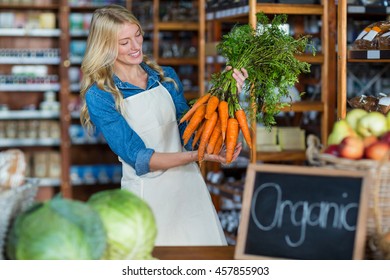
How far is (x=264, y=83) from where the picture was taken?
2836mm

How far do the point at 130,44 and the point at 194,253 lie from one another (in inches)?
46.3

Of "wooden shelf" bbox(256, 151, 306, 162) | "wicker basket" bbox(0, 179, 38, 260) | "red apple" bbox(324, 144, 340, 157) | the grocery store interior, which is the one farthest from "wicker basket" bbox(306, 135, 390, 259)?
"wooden shelf" bbox(256, 151, 306, 162)

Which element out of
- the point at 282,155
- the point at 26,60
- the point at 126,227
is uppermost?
the point at 26,60

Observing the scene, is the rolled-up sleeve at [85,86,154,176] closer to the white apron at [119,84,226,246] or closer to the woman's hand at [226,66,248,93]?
the white apron at [119,84,226,246]

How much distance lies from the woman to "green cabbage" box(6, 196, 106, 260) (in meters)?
1.26

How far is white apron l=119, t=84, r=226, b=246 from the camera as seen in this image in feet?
9.99

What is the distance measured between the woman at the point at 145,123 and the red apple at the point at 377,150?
3.53 ft

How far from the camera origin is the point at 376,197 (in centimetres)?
170

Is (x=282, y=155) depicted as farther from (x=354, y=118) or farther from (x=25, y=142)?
(x=25, y=142)

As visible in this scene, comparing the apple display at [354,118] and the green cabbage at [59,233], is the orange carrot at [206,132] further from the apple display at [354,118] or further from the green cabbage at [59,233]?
the green cabbage at [59,233]

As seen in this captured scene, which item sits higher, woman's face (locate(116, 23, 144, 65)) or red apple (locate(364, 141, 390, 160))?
woman's face (locate(116, 23, 144, 65))

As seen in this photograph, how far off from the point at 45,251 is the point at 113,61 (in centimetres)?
151

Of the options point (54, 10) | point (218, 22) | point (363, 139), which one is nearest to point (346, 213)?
point (363, 139)

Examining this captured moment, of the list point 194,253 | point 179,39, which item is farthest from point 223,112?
point 179,39
